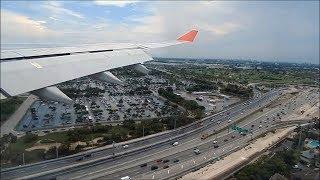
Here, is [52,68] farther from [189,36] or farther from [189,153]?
[189,153]

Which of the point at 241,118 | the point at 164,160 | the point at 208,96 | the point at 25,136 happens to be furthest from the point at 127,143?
the point at 208,96

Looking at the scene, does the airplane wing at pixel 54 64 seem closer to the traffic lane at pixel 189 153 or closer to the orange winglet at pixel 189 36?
the orange winglet at pixel 189 36

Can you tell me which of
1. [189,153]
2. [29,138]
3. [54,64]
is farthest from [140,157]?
[54,64]

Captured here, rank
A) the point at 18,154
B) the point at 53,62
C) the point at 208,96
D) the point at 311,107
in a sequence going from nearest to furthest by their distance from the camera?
the point at 53,62 → the point at 18,154 → the point at 311,107 → the point at 208,96

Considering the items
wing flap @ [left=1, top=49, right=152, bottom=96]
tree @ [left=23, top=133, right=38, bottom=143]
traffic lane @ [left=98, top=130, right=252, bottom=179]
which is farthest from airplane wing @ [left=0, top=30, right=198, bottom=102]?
tree @ [left=23, top=133, right=38, bottom=143]

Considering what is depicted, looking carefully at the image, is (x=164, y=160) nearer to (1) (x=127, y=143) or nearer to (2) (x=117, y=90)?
(1) (x=127, y=143)

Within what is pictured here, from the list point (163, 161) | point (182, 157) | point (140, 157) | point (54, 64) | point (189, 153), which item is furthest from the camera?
point (189, 153)

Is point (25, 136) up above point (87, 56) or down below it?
below
